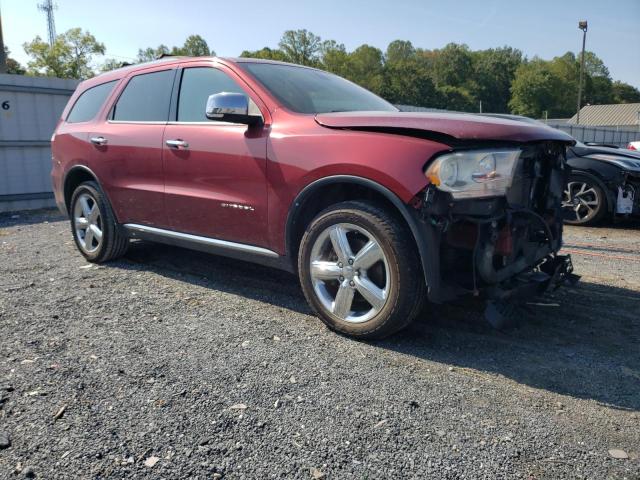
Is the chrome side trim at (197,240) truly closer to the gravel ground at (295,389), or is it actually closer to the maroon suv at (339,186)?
the maroon suv at (339,186)

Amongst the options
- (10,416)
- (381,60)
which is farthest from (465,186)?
(381,60)

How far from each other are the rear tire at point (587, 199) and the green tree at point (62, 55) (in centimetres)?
7010

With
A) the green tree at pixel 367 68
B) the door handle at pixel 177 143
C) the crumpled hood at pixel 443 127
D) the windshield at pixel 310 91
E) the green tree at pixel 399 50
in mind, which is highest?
the green tree at pixel 399 50

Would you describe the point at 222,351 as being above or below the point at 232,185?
below

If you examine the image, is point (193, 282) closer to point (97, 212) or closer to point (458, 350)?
point (97, 212)

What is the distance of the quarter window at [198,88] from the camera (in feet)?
13.5

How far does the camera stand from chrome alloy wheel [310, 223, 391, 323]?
325cm

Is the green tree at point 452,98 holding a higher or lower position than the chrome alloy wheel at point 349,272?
higher

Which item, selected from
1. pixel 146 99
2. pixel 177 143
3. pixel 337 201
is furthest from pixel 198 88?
pixel 337 201


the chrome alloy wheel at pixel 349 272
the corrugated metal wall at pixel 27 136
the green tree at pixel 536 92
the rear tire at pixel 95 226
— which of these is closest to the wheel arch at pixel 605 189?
the chrome alloy wheel at pixel 349 272

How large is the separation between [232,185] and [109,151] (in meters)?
1.66

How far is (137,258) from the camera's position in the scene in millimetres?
5590

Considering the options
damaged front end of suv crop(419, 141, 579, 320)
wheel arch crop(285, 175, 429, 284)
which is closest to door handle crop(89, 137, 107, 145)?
wheel arch crop(285, 175, 429, 284)

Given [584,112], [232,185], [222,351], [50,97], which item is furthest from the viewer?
[584,112]
